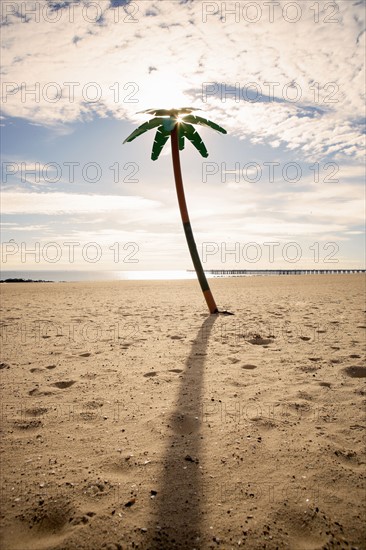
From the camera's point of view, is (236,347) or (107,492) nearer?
(107,492)

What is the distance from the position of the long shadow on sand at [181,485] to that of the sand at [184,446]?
11 millimetres

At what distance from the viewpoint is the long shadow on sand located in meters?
2.40

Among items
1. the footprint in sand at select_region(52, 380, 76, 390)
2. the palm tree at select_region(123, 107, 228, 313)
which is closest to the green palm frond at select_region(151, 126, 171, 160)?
the palm tree at select_region(123, 107, 228, 313)

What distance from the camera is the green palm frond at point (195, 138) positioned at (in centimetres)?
1160

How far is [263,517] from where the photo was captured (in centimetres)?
258

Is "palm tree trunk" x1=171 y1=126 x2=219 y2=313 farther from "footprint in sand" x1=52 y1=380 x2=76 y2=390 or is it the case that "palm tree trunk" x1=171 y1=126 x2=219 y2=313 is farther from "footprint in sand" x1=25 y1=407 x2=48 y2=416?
"footprint in sand" x1=25 y1=407 x2=48 y2=416

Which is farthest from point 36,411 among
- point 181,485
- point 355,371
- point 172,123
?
point 172,123

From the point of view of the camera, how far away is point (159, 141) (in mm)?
11891

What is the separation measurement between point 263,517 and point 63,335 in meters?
6.81

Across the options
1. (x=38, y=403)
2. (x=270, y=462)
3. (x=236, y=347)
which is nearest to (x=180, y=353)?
(x=236, y=347)

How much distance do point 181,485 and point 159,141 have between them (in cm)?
1128

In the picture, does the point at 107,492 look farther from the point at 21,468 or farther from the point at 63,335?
the point at 63,335

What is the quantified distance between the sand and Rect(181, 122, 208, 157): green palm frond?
807 cm

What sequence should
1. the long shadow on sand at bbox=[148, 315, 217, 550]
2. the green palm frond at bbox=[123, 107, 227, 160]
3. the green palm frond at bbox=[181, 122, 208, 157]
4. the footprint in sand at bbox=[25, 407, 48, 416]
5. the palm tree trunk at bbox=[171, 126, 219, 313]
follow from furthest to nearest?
the green palm frond at bbox=[181, 122, 208, 157], the palm tree trunk at bbox=[171, 126, 219, 313], the green palm frond at bbox=[123, 107, 227, 160], the footprint in sand at bbox=[25, 407, 48, 416], the long shadow on sand at bbox=[148, 315, 217, 550]
